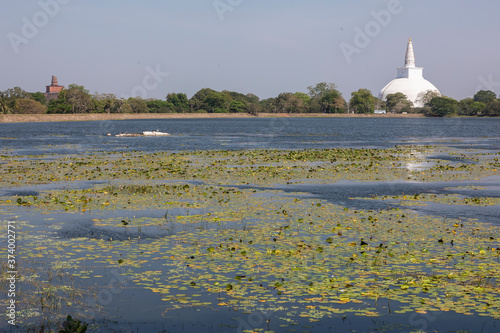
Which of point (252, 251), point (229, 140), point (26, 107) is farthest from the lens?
point (26, 107)

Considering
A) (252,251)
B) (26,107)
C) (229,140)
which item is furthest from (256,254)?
(26,107)

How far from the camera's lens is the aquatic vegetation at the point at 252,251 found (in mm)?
11891

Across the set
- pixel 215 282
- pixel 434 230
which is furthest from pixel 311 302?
pixel 434 230

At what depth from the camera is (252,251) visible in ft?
51.3

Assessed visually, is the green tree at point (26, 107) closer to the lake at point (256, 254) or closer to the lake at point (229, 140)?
the lake at point (229, 140)

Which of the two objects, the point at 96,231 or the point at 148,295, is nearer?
the point at 148,295

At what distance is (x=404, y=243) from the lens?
16.5 metres

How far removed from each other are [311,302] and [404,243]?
18.8ft

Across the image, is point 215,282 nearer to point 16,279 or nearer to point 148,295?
point 148,295

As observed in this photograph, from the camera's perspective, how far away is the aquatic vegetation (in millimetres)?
11891

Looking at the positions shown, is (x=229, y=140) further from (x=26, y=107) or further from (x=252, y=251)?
(x=26, y=107)

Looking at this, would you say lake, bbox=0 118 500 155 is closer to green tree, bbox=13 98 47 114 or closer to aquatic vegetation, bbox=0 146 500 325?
aquatic vegetation, bbox=0 146 500 325

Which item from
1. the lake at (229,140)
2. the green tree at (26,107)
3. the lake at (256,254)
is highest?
the green tree at (26,107)

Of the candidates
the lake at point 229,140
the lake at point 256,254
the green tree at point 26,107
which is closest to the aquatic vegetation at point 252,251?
the lake at point 256,254
